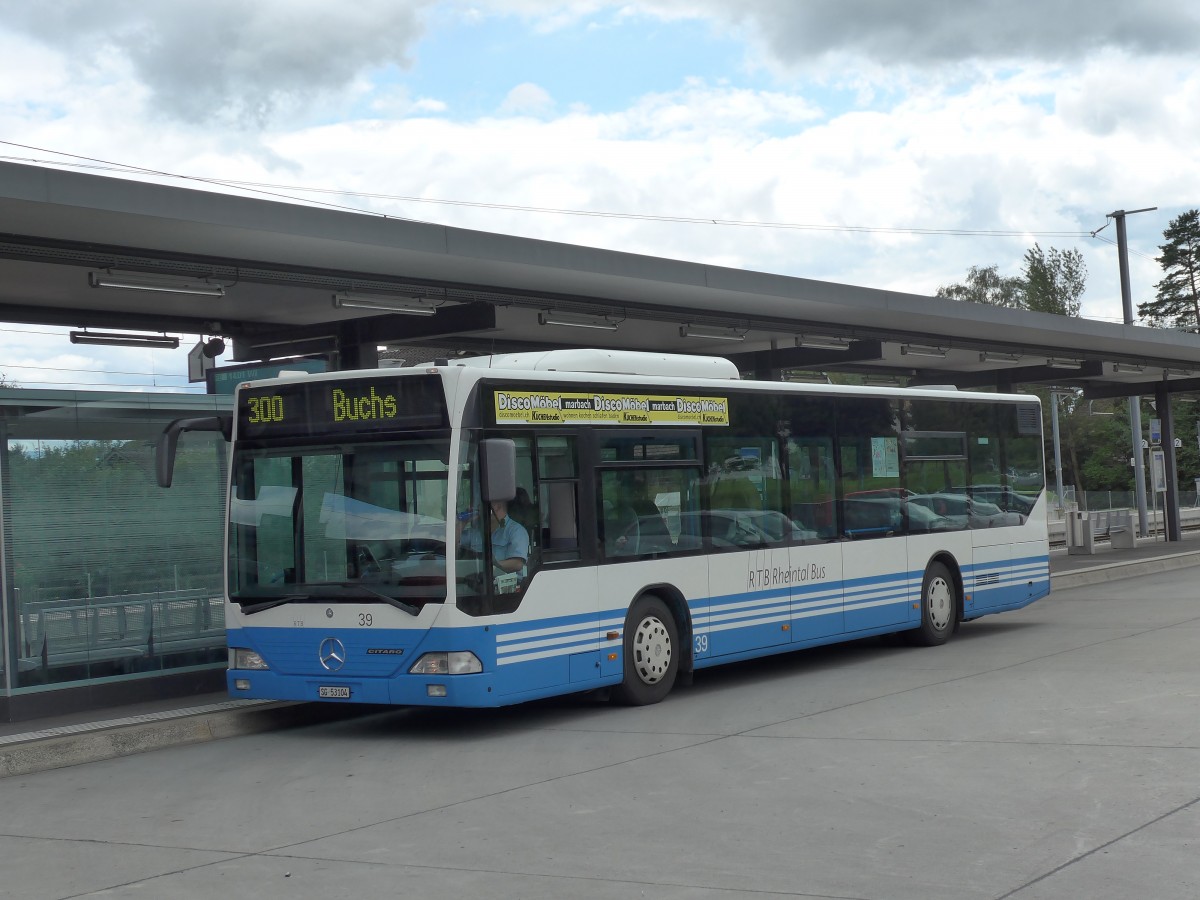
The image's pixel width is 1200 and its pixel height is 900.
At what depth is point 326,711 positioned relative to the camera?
41.3ft

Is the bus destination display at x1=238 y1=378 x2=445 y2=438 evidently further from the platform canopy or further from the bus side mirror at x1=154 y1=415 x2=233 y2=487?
the platform canopy

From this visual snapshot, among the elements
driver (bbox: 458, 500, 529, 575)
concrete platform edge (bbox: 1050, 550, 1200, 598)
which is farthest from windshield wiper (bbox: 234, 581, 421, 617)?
concrete platform edge (bbox: 1050, 550, 1200, 598)

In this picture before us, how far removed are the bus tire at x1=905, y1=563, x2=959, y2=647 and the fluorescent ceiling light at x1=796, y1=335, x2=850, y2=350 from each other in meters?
5.17

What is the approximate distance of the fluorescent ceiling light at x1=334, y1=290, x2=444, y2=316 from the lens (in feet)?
46.9

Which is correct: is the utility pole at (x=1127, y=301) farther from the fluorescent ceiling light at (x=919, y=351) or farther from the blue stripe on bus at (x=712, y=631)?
the blue stripe on bus at (x=712, y=631)

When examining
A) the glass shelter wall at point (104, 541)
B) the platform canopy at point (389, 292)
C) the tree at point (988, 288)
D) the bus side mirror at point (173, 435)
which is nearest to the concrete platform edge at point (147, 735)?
the glass shelter wall at point (104, 541)

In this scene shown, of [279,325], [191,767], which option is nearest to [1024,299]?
[279,325]

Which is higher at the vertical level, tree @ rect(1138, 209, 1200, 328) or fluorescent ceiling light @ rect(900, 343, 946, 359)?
tree @ rect(1138, 209, 1200, 328)

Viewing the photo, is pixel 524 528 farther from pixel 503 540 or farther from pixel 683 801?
pixel 683 801

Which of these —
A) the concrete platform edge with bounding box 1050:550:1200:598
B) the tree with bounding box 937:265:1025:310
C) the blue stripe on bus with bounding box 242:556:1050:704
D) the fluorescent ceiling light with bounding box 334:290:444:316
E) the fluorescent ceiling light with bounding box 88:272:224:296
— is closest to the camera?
the blue stripe on bus with bounding box 242:556:1050:704

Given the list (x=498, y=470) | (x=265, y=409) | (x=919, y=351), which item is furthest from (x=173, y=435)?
(x=919, y=351)

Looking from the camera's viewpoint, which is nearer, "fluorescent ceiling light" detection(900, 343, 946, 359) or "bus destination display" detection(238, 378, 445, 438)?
"bus destination display" detection(238, 378, 445, 438)

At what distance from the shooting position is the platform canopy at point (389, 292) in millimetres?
11758

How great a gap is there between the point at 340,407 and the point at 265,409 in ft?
2.59
